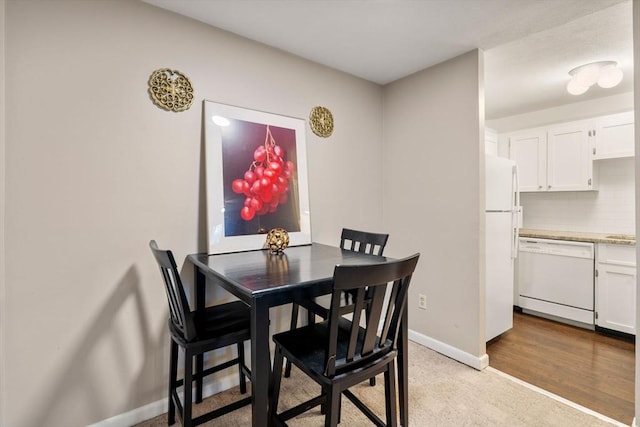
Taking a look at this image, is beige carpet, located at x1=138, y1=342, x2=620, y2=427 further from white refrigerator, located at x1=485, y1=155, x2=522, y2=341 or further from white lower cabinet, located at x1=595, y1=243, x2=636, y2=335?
white lower cabinet, located at x1=595, y1=243, x2=636, y2=335

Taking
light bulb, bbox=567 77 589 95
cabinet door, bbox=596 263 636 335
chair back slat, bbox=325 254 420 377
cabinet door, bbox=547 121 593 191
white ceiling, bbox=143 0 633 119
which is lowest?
cabinet door, bbox=596 263 636 335

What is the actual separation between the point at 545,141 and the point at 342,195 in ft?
8.79

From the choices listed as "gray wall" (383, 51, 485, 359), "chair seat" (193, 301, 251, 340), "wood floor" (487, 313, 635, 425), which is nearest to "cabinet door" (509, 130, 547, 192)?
"wood floor" (487, 313, 635, 425)

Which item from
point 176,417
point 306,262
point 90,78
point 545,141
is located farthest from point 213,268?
Answer: point 545,141

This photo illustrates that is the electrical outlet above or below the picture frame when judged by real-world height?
below

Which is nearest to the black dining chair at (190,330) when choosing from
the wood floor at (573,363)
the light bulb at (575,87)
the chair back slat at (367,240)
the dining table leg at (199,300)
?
the dining table leg at (199,300)

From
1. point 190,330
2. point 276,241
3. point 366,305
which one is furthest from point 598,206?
point 190,330

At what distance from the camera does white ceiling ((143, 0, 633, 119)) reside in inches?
69.1

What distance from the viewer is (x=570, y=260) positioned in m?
3.09

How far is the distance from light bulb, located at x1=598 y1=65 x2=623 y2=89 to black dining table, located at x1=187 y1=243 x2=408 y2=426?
2.50 metres

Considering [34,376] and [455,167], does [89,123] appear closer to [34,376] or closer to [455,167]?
[34,376]

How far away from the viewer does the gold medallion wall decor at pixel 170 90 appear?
1.74 m

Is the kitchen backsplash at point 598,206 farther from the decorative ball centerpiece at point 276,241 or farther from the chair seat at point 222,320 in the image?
the chair seat at point 222,320

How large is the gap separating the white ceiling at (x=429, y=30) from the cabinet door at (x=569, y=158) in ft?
2.30
